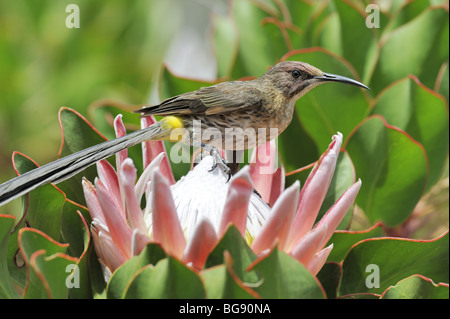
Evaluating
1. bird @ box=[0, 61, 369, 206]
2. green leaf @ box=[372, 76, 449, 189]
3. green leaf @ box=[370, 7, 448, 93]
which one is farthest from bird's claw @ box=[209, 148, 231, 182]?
green leaf @ box=[370, 7, 448, 93]

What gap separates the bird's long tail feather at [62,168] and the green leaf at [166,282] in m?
0.18

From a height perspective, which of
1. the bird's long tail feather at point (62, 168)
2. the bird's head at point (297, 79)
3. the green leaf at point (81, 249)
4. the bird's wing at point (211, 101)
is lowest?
the green leaf at point (81, 249)

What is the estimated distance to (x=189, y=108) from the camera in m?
0.87

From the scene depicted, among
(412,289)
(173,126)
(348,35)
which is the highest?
(348,35)

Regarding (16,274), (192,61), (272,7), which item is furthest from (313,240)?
(192,61)

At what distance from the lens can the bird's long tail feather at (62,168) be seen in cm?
67

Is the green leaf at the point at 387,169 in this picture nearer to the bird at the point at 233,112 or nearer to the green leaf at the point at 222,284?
the bird at the point at 233,112

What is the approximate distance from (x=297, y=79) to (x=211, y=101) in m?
0.14

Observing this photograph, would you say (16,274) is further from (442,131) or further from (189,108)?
(442,131)

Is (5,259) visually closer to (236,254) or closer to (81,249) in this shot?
(81,249)

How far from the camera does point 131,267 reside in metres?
0.65

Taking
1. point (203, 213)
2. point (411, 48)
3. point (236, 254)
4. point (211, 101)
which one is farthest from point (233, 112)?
point (411, 48)

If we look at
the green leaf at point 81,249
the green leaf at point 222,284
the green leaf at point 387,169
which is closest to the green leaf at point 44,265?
the green leaf at point 81,249

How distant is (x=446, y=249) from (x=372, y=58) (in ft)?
1.57
